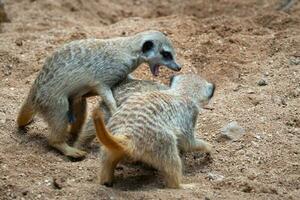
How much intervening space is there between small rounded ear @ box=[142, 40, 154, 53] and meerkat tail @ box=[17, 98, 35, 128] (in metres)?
0.79

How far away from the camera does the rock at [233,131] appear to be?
4.02m

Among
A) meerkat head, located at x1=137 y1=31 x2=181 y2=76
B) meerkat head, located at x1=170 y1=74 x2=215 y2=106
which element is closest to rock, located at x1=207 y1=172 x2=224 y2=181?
meerkat head, located at x1=170 y1=74 x2=215 y2=106

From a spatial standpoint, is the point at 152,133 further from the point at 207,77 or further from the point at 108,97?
the point at 207,77

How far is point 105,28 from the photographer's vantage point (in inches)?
→ 232

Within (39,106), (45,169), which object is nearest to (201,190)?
(45,169)

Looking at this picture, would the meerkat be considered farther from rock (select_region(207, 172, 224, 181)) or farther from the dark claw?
rock (select_region(207, 172, 224, 181))

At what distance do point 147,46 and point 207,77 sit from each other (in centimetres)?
88

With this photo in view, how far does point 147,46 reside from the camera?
→ 421 cm

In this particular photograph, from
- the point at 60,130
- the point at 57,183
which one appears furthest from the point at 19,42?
the point at 57,183

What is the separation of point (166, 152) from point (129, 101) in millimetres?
370

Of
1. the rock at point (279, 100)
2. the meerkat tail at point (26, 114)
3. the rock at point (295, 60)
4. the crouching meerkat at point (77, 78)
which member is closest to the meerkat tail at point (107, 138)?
the crouching meerkat at point (77, 78)

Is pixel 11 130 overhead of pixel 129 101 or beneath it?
beneath

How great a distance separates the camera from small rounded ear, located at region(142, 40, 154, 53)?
13.8 feet

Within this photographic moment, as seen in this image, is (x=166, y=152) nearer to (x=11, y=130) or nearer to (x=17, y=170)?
(x=17, y=170)
